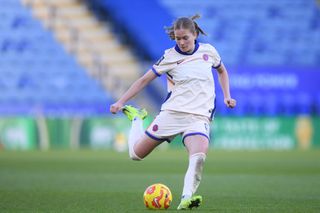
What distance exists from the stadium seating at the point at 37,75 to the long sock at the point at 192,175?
19.7 meters

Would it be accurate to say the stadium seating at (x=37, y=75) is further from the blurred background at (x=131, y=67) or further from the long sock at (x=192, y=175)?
the long sock at (x=192, y=175)

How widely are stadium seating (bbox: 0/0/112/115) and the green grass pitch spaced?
8.95 meters

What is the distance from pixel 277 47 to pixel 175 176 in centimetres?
1508

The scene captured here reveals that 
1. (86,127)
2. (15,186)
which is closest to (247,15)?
(86,127)

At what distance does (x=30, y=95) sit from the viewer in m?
29.3

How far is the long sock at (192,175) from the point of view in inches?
295

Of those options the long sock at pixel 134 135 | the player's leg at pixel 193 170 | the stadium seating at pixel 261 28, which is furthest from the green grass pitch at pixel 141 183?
the stadium seating at pixel 261 28

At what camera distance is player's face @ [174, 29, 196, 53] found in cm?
755

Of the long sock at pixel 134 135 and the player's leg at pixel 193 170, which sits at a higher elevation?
the long sock at pixel 134 135

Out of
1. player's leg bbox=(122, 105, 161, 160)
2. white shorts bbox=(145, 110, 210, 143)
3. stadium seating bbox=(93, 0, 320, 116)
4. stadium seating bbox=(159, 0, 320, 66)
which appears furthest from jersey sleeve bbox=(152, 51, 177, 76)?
stadium seating bbox=(159, 0, 320, 66)

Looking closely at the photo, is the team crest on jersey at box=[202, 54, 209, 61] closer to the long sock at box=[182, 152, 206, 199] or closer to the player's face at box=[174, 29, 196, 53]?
the player's face at box=[174, 29, 196, 53]

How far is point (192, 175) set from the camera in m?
7.54

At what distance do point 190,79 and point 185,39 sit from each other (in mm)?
389

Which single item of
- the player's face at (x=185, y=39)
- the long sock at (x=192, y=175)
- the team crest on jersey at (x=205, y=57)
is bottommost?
the long sock at (x=192, y=175)
